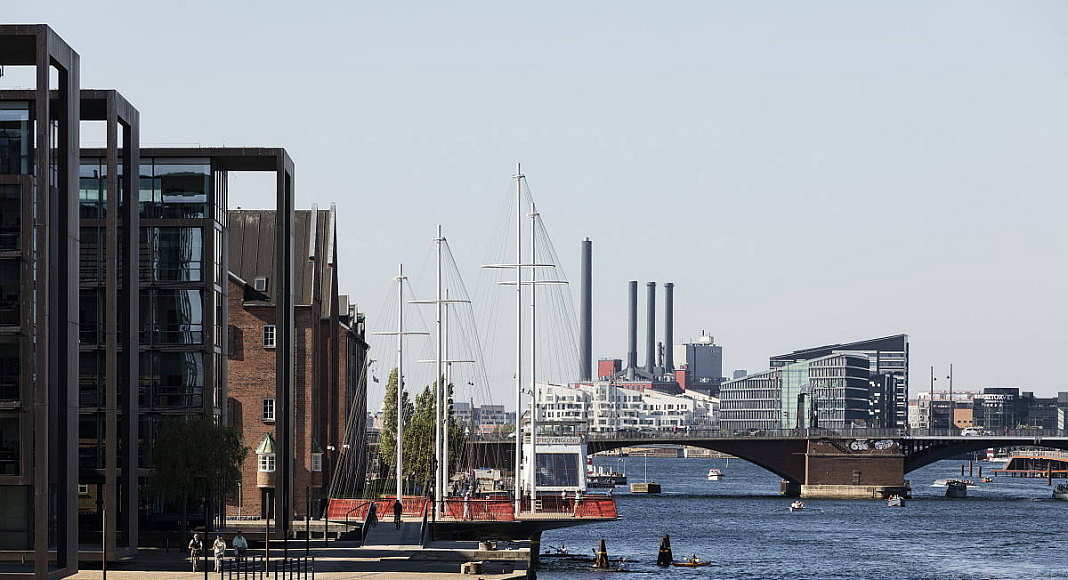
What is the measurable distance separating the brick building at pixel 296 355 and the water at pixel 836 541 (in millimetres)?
16919

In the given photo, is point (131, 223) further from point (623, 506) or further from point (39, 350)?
point (623, 506)

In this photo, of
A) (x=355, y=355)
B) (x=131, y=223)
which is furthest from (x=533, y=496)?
(x=355, y=355)

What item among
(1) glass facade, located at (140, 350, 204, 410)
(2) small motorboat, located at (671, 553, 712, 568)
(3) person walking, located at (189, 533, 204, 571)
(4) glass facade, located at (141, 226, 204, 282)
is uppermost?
(4) glass facade, located at (141, 226, 204, 282)

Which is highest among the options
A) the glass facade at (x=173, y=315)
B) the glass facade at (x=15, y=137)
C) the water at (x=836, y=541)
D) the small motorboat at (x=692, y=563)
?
the glass facade at (x=15, y=137)

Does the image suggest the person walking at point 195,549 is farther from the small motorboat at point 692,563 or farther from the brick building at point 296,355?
the small motorboat at point 692,563

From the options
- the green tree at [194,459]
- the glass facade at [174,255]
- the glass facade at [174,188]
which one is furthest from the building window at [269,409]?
the green tree at [194,459]

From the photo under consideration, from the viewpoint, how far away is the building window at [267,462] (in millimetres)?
105938

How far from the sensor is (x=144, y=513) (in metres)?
81.1

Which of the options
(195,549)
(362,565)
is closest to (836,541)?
(362,565)

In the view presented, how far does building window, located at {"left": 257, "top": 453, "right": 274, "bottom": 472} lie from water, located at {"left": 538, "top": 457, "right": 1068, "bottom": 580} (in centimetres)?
1702

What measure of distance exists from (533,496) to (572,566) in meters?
5.92

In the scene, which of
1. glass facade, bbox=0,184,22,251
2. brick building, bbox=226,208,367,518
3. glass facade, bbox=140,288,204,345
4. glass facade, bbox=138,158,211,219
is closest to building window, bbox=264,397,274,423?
brick building, bbox=226,208,367,518

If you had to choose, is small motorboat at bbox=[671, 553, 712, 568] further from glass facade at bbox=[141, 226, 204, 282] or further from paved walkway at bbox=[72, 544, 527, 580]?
glass facade at bbox=[141, 226, 204, 282]

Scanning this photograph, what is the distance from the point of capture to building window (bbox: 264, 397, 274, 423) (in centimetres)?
10881
